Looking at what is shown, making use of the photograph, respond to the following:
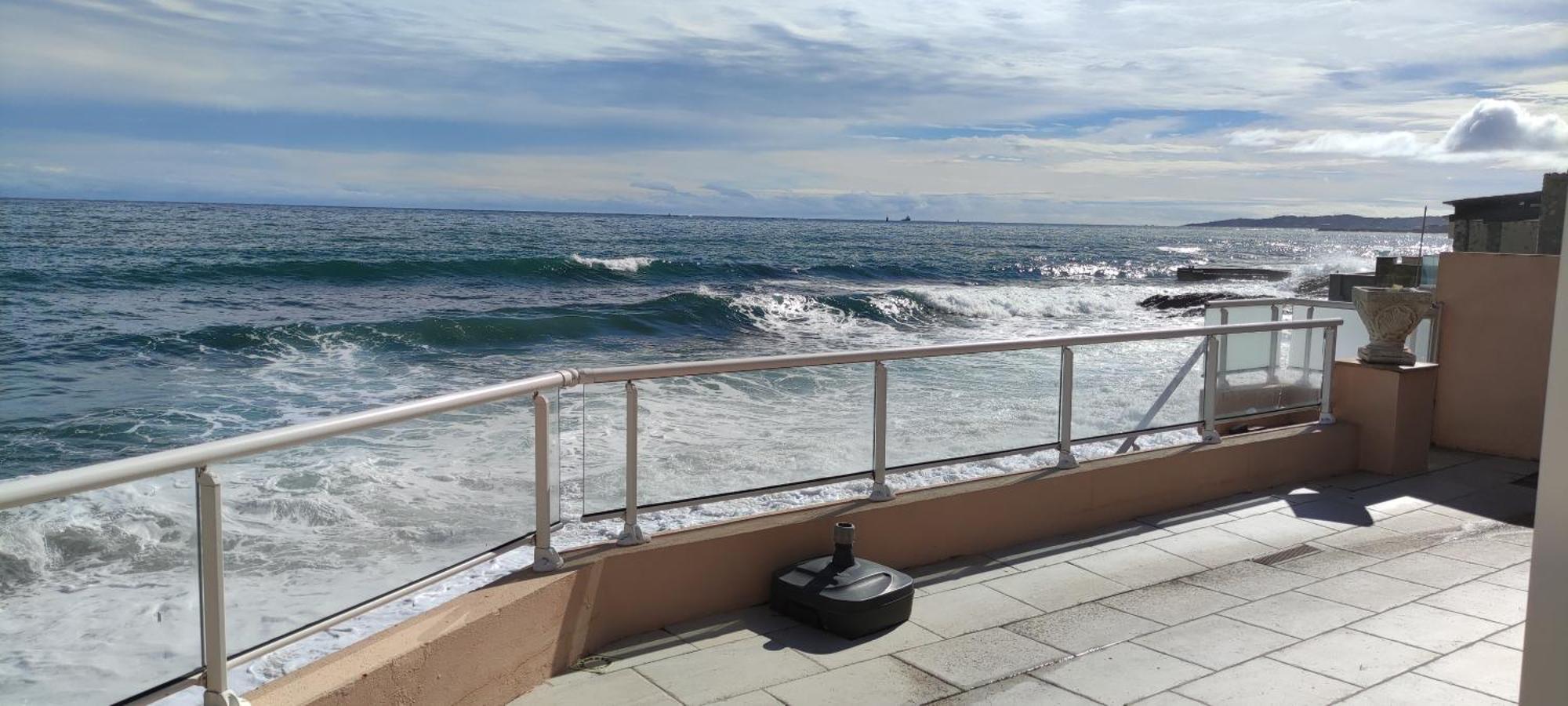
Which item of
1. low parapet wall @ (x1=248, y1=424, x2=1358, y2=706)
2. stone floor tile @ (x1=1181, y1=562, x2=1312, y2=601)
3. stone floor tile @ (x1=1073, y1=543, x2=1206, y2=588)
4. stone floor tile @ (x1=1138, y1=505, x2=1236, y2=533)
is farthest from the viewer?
stone floor tile @ (x1=1138, y1=505, x2=1236, y2=533)

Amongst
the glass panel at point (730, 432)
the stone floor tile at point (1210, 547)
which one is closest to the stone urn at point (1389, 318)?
the stone floor tile at point (1210, 547)

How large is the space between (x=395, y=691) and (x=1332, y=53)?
1511 centimetres

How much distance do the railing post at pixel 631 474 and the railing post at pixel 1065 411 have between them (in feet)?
8.66

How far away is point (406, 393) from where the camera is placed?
15930 mm

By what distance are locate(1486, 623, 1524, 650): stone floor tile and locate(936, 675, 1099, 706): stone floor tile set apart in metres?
1.91

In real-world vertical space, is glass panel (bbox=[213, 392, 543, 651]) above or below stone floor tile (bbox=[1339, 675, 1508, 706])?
above

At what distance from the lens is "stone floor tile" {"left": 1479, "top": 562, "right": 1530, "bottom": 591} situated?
496cm

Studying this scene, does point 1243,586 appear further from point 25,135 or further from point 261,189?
point 261,189

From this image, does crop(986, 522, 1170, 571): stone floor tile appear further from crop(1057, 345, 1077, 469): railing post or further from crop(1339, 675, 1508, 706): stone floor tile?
crop(1339, 675, 1508, 706): stone floor tile

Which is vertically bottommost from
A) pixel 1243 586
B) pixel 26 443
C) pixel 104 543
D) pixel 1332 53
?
pixel 26 443

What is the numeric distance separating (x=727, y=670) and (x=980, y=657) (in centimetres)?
100

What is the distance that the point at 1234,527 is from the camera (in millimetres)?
5910

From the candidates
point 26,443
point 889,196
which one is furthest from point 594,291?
point 889,196

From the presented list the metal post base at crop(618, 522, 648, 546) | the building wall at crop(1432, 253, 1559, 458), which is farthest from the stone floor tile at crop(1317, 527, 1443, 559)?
the metal post base at crop(618, 522, 648, 546)
